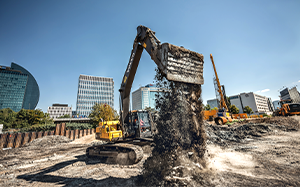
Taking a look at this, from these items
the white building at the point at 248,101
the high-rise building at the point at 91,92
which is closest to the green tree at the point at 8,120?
the high-rise building at the point at 91,92

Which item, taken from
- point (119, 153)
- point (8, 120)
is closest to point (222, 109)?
point (119, 153)

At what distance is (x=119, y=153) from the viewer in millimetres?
5777

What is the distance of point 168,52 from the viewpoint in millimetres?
3387

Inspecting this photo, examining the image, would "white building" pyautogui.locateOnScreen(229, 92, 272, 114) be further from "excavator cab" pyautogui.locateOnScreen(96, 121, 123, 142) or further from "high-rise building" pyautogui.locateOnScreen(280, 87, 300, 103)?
"excavator cab" pyautogui.locateOnScreen(96, 121, 123, 142)

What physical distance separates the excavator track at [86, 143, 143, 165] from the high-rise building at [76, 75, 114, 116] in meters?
102

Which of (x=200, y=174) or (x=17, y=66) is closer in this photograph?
(x=200, y=174)

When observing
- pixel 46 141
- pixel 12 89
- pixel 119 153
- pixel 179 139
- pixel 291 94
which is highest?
pixel 12 89

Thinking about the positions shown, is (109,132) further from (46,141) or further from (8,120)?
(8,120)

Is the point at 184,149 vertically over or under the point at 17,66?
under

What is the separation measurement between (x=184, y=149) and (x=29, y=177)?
6.18 meters

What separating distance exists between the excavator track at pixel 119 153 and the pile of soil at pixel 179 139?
1324 mm

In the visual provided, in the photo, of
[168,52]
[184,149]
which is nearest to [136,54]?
[168,52]

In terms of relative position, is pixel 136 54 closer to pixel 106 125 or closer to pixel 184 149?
pixel 184 149

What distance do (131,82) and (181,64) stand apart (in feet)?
11.1
